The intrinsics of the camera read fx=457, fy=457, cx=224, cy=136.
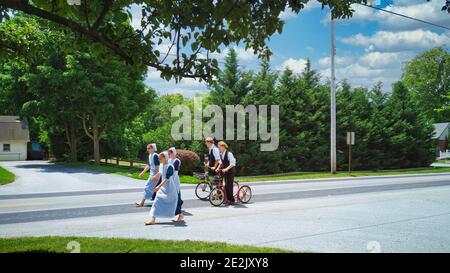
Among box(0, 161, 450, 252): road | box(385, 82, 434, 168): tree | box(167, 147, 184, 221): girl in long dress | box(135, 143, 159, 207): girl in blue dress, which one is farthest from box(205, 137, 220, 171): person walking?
box(385, 82, 434, 168): tree

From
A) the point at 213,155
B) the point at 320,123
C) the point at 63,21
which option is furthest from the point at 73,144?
the point at 63,21

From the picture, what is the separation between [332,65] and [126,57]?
2584 cm

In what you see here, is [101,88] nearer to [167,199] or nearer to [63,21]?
[167,199]

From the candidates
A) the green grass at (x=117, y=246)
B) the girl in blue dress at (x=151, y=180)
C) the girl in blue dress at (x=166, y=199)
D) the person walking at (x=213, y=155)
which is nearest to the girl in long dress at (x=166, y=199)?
the girl in blue dress at (x=166, y=199)

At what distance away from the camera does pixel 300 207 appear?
1371cm

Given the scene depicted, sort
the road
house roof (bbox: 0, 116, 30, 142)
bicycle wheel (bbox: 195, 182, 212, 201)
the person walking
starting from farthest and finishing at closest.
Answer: house roof (bbox: 0, 116, 30, 142) < bicycle wheel (bbox: 195, 182, 212, 201) < the person walking < the road

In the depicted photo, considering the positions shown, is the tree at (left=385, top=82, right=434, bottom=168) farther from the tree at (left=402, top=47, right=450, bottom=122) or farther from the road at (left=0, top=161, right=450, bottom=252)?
the tree at (left=402, top=47, right=450, bottom=122)

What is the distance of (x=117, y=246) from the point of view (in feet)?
25.3

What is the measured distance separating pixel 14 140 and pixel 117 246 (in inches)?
2343

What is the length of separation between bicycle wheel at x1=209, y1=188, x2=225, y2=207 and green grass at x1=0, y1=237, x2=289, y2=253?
19.6ft

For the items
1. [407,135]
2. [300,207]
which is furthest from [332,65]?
[300,207]

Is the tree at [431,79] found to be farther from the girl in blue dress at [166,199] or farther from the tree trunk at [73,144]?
the girl in blue dress at [166,199]

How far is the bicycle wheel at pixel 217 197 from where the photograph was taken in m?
14.2

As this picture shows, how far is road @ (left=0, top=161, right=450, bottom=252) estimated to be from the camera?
8.76m
